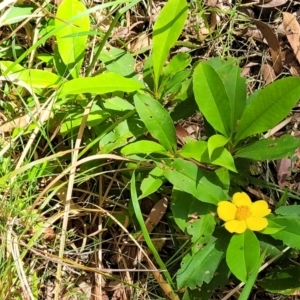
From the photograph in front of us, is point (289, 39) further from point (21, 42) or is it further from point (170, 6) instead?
point (21, 42)

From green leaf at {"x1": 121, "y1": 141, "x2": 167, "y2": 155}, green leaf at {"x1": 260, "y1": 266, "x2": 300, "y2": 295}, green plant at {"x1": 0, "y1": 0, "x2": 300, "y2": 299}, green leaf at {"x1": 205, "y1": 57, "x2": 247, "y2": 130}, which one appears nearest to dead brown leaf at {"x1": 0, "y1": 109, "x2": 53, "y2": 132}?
green plant at {"x1": 0, "y1": 0, "x2": 300, "y2": 299}

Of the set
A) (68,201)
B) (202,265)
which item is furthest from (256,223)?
(68,201)

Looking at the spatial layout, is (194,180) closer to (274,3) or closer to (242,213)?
(242,213)

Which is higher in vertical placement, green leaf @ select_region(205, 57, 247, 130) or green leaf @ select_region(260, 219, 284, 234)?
green leaf @ select_region(205, 57, 247, 130)

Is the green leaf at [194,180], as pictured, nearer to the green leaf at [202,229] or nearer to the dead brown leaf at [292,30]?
the green leaf at [202,229]

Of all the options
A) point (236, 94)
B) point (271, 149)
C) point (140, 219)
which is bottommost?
point (140, 219)

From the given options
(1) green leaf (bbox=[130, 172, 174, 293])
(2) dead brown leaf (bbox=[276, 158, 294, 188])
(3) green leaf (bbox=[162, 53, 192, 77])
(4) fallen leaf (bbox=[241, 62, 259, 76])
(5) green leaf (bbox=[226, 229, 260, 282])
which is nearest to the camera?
(5) green leaf (bbox=[226, 229, 260, 282])

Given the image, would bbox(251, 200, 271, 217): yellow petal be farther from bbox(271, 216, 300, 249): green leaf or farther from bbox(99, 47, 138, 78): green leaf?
bbox(99, 47, 138, 78): green leaf

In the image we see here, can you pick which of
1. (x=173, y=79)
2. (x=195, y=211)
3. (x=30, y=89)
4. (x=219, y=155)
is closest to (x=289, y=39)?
(x=173, y=79)

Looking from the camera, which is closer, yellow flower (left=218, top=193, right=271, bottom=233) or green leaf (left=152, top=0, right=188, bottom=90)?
yellow flower (left=218, top=193, right=271, bottom=233)

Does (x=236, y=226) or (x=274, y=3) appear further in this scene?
(x=274, y=3)

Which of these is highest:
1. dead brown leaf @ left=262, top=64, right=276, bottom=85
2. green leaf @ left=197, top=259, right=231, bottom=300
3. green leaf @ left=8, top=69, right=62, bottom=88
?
green leaf @ left=8, top=69, right=62, bottom=88
